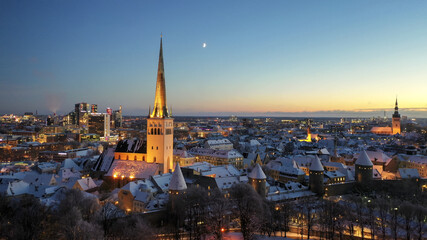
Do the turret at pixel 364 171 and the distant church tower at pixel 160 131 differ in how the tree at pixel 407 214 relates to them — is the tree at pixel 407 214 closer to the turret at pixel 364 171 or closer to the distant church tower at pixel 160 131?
the turret at pixel 364 171

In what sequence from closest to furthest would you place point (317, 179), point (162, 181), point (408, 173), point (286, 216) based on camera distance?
point (286, 216)
point (162, 181)
point (317, 179)
point (408, 173)

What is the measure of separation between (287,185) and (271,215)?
18584 millimetres

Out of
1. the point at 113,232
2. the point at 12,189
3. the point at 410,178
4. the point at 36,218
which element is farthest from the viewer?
the point at 410,178

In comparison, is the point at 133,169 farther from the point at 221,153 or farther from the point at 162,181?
the point at 221,153

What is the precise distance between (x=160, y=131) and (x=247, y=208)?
2907cm

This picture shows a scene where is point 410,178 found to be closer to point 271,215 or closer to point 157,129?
point 271,215

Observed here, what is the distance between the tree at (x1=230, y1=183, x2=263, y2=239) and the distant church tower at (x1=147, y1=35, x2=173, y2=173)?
68.9 feet

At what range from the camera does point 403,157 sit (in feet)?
305

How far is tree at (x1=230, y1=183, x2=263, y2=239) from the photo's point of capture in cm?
4309

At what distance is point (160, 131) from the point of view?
226 ft

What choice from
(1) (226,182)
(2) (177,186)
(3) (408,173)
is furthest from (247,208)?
(3) (408,173)

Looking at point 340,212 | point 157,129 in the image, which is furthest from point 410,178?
point 157,129

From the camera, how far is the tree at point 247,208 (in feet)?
141

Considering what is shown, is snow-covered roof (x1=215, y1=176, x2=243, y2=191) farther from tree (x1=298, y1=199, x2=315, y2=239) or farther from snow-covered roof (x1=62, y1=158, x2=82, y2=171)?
snow-covered roof (x1=62, y1=158, x2=82, y2=171)
